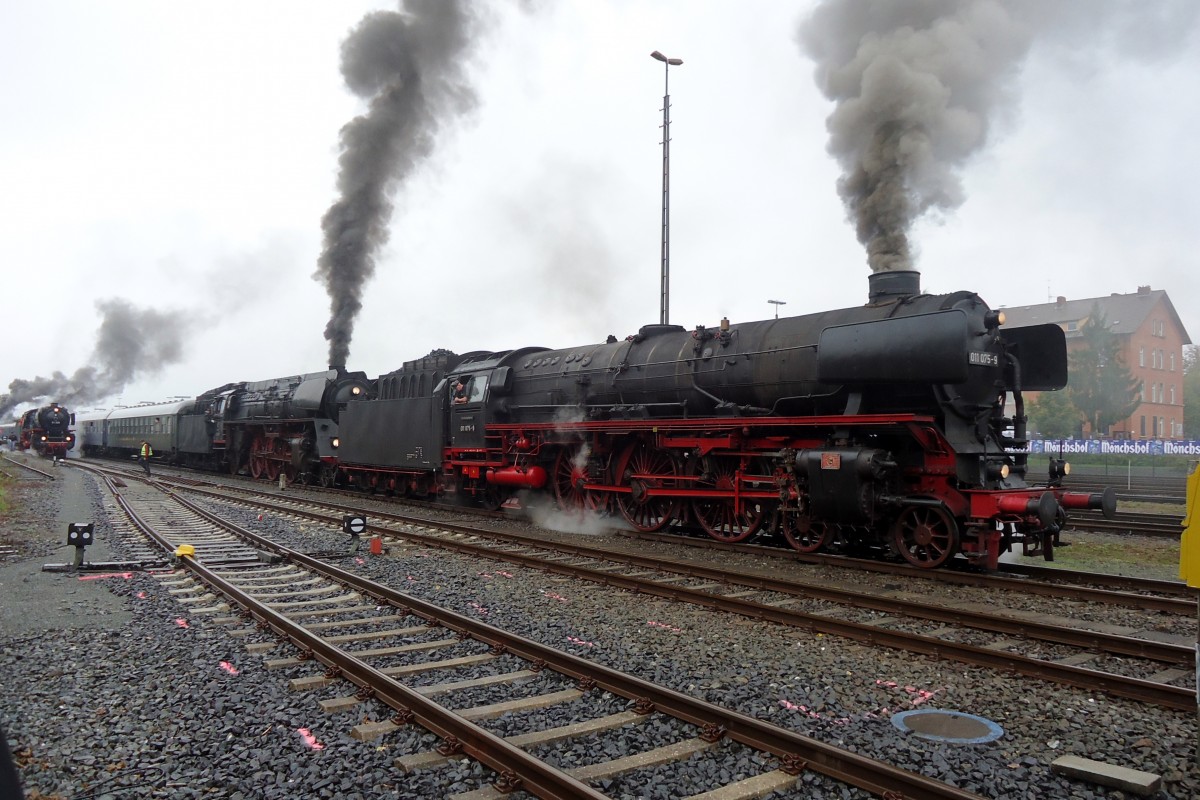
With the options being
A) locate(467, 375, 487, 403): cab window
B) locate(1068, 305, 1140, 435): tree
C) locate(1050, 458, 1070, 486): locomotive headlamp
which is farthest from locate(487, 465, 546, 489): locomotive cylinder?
locate(1068, 305, 1140, 435): tree

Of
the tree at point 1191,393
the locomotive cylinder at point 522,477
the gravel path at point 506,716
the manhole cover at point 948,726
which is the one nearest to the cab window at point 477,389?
the locomotive cylinder at point 522,477

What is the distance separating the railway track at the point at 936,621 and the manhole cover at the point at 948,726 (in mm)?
1181

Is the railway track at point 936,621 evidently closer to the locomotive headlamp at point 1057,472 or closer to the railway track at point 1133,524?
the locomotive headlamp at point 1057,472

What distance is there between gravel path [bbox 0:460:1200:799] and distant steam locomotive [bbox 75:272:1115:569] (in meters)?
3.48

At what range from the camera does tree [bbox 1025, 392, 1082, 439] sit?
38.5m

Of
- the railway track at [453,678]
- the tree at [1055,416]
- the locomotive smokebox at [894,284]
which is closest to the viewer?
the railway track at [453,678]

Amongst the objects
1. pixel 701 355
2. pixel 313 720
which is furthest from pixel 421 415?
pixel 313 720

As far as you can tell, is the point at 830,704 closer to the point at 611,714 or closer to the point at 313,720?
the point at 611,714

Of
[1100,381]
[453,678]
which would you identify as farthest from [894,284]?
[1100,381]

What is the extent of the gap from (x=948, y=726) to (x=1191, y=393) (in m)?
67.4

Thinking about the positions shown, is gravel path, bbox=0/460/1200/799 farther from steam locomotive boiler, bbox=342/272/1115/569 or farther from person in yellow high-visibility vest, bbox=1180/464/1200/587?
steam locomotive boiler, bbox=342/272/1115/569

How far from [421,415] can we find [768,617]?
13.3 meters

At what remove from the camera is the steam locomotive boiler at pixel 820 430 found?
9.60 m

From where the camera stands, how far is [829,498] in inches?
397
